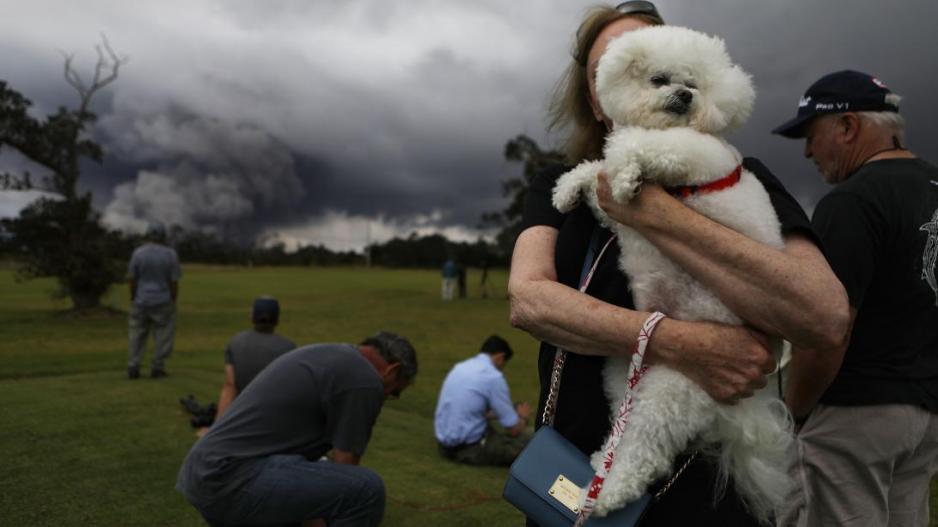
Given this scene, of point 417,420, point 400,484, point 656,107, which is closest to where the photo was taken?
point 656,107

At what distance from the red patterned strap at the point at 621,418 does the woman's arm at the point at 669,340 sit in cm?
2

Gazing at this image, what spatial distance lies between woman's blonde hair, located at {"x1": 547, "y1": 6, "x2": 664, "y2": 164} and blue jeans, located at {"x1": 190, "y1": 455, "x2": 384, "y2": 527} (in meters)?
2.61

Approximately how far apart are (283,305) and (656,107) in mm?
31356

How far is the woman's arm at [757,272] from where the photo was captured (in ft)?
5.11

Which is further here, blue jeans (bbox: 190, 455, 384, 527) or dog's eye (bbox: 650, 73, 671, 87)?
blue jeans (bbox: 190, 455, 384, 527)

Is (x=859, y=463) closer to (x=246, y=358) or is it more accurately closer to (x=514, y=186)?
(x=246, y=358)

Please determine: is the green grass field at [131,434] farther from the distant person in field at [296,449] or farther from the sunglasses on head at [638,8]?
the sunglasses on head at [638,8]

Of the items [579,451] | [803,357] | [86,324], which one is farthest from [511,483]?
[86,324]

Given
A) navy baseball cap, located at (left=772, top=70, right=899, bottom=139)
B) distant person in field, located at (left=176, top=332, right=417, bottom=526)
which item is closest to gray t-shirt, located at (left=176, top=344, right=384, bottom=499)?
distant person in field, located at (left=176, top=332, right=417, bottom=526)

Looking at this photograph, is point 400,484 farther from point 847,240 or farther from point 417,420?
point 847,240

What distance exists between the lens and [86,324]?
20953 millimetres

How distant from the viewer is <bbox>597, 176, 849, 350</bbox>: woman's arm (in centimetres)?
156

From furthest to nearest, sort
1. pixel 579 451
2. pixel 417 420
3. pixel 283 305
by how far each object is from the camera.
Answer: pixel 283 305 → pixel 417 420 → pixel 579 451

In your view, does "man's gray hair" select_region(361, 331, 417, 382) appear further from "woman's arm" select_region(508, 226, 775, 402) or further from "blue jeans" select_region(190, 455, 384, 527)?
"woman's arm" select_region(508, 226, 775, 402)
